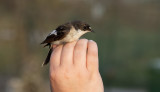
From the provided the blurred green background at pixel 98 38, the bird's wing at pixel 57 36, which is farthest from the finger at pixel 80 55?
the blurred green background at pixel 98 38

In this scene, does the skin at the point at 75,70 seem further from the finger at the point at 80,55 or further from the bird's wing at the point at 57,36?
the bird's wing at the point at 57,36

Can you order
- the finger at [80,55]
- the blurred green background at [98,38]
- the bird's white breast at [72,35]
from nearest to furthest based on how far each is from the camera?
the finger at [80,55]
the bird's white breast at [72,35]
the blurred green background at [98,38]

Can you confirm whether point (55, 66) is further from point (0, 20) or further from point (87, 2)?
point (0, 20)

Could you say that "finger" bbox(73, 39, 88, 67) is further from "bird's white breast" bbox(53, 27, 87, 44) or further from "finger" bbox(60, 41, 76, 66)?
"bird's white breast" bbox(53, 27, 87, 44)

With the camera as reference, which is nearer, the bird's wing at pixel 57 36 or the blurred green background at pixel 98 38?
the bird's wing at pixel 57 36

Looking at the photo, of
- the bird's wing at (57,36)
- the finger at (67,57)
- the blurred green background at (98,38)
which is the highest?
the finger at (67,57)

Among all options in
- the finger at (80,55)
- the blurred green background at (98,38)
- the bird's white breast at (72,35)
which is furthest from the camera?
the blurred green background at (98,38)
